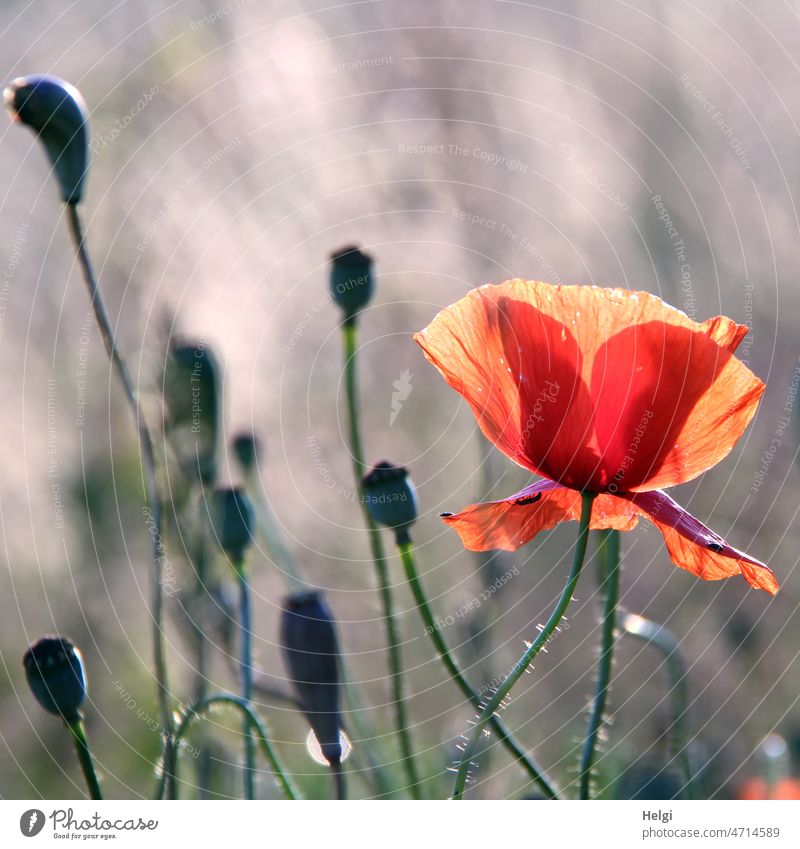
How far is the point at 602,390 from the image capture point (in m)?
0.34

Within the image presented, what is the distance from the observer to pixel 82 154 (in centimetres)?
42

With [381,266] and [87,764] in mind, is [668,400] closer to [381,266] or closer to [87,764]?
[87,764]

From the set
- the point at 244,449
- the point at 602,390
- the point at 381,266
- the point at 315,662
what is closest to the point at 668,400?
the point at 602,390

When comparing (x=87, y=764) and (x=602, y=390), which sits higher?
(x=602, y=390)

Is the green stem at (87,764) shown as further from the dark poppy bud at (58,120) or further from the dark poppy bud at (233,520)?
the dark poppy bud at (58,120)

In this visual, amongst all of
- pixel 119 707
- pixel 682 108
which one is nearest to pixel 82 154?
pixel 119 707

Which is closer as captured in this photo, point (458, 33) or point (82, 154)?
point (82, 154)

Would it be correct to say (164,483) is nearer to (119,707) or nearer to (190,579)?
(190,579)

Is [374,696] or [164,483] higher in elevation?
[164,483]

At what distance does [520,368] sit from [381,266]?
0.43 metres

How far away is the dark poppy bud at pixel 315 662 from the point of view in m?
0.37

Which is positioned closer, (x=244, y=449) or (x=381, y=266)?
(x=244, y=449)

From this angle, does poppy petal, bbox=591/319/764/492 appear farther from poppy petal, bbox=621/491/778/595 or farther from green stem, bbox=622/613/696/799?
green stem, bbox=622/613/696/799

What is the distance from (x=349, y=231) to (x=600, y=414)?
457 millimetres
